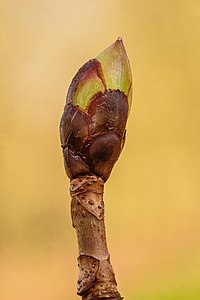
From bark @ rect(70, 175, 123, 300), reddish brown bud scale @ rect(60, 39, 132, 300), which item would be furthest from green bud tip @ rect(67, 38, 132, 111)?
bark @ rect(70, 175, 123, 300)

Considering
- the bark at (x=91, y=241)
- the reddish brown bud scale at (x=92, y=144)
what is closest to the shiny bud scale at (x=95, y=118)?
the reddish brown bud scale at (x=92, y=144)

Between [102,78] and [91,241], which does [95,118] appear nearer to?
[102,78]

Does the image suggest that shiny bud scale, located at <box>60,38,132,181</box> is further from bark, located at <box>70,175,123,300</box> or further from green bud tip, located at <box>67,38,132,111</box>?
bark, located at <box>70,175,123,300</box>

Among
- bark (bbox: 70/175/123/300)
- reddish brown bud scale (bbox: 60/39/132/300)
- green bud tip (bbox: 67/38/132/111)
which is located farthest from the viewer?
green bud tip (bbox: 67/38/132/111)

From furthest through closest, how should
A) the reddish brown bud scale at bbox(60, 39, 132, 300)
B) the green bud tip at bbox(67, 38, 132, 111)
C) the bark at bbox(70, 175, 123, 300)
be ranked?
the green bud tip at bbox(67, 38, 132, 111) → the reddish brown bud scale at bbox(60, 39, 132, 300) → the bark at bbox(70, 175, 123, 300)

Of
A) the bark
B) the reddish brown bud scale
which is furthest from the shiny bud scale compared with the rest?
the bark

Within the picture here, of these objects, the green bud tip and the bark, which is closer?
the bark

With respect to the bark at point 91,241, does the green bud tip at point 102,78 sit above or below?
above

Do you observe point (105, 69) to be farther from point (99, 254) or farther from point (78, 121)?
point (99, 254)

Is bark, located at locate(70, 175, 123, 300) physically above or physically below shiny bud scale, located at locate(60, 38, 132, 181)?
below

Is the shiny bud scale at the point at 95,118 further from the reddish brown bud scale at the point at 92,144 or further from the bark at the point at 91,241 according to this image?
the bark at the point at 91,241

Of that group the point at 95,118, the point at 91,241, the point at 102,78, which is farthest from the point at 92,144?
the point at 91,241
